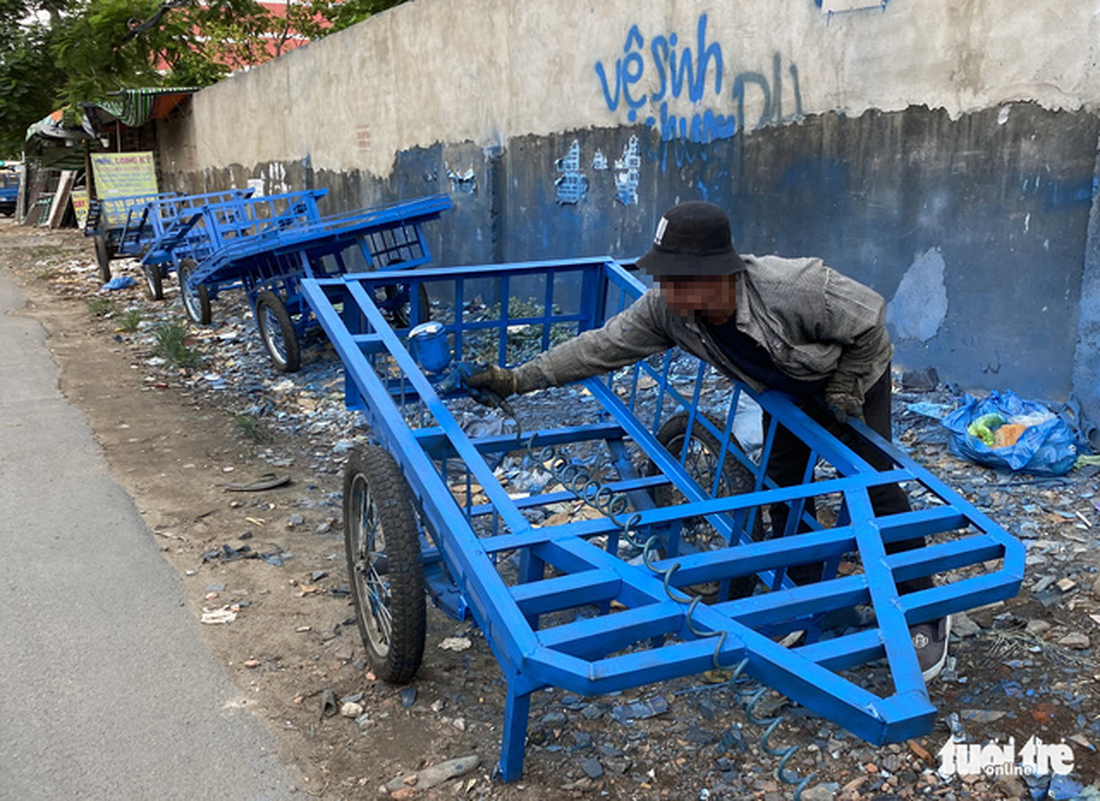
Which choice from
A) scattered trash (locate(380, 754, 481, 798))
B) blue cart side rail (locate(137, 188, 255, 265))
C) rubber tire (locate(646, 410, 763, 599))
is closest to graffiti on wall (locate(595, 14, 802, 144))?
rubber tire (locate(646, 410, 763, 599))

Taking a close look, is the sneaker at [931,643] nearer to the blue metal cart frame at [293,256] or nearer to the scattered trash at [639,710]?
the scattered trash at [639,710]

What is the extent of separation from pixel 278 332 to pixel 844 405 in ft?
19.3

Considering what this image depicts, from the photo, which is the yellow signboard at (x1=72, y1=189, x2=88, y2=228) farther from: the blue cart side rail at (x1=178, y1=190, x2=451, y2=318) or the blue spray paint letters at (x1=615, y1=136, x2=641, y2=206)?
the blue spray paint letters at (x1=615, y1=136, x2=641, y2=206)

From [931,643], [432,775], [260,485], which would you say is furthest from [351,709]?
[260,485]

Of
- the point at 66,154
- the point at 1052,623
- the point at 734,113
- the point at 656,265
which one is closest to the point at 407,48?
the point at 734,113

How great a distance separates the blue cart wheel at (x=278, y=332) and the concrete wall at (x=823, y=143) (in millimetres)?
2488

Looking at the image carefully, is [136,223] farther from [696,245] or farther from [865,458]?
[865,458]

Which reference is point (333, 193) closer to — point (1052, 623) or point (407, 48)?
point (407, 48)

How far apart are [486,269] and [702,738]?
2009 mm

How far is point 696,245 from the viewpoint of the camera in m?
2.58

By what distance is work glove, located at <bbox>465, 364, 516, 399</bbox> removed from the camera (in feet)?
10.1

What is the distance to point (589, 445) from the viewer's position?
17.3 feet

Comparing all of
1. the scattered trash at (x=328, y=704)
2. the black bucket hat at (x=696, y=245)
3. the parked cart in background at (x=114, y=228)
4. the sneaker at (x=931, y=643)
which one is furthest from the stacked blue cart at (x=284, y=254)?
the sneaker at (x=931, y=643)

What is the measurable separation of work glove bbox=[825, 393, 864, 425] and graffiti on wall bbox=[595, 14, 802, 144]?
350 centimetres
